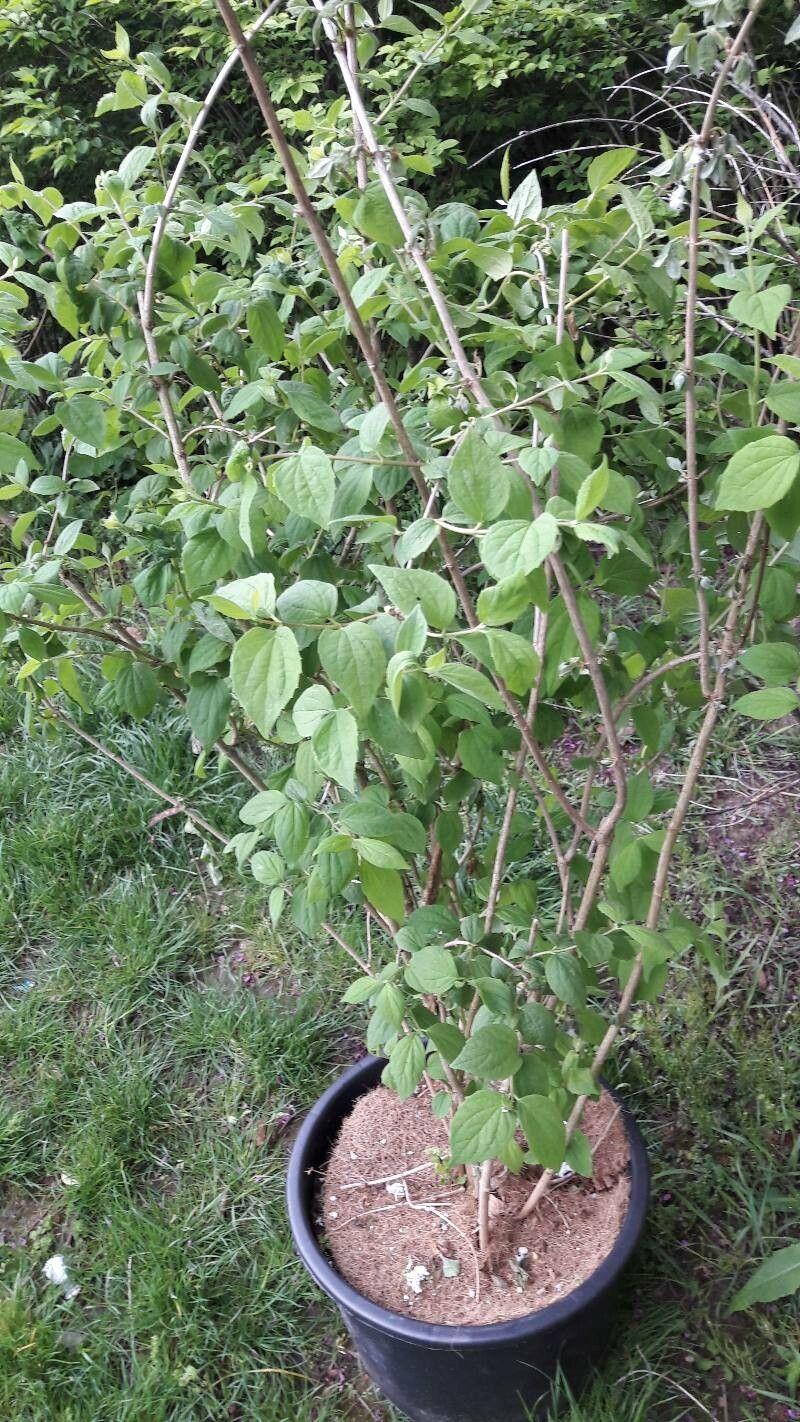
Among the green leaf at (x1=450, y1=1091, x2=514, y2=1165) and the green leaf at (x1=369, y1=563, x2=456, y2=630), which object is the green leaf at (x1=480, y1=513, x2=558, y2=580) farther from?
the green leaf at (x1=450, y1=1091, x2=514, y2=1165)

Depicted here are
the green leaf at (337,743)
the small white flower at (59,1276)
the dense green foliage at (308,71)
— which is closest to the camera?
the green leaf at (337,743)

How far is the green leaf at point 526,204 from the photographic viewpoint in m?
1.23

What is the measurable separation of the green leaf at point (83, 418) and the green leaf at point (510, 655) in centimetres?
61

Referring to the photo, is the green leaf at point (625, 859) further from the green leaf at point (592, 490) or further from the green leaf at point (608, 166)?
the green leaf at point (608, 166)

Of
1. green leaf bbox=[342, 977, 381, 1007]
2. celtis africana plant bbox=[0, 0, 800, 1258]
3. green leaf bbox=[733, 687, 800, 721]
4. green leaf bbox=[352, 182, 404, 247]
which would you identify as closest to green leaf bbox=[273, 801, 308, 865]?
celtis africana plant bbox=[0, 0, 800, 1258]

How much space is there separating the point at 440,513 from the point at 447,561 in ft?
0.95

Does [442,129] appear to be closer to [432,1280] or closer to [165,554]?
[165,554]

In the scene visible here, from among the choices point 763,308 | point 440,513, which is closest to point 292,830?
point 440,513

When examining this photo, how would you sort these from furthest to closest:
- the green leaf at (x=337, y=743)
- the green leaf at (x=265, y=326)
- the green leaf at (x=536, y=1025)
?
the green leaf at (x=536, y=1025) < the green leaf at (x=265, y=326) < the green leaf at (x=337, y=743)

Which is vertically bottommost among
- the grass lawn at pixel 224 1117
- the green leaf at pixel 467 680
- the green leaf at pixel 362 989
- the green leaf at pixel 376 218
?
the grass lawn at pixel 224 1117

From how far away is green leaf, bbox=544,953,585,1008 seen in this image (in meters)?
1.30

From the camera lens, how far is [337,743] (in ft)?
3.15

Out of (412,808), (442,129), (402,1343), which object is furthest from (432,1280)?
(442,129)

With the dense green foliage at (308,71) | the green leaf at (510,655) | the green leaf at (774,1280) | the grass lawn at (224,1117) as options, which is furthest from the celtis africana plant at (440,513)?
the dense green foliage at (308,71)
